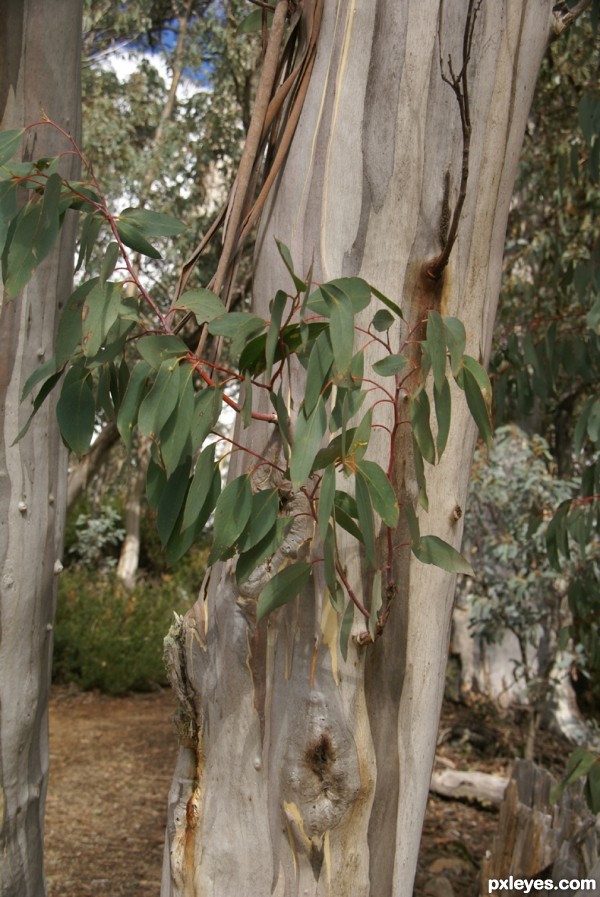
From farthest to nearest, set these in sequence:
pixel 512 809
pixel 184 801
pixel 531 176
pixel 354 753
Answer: pixel 531 176 < pixel 512 809 < pixel 184 801 < pixel 354 753

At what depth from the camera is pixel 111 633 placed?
830 cm

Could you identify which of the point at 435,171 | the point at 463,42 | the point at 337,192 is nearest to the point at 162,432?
the point at 337,192

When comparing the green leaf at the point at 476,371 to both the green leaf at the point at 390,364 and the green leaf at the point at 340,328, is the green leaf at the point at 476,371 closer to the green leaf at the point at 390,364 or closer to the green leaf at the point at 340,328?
the green leaf at the point at 390,364

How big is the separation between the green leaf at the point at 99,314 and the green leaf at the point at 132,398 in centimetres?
6

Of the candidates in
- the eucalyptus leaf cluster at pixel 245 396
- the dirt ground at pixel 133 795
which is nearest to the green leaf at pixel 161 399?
the eucalyptus leaf cluster at pixel 245 396

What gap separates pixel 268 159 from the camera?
1.65 metres

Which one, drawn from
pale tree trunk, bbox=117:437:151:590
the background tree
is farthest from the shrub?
the background tree

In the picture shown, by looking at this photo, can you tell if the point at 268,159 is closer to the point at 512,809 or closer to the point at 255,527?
the point at 255,527

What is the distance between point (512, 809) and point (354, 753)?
241 centimetres

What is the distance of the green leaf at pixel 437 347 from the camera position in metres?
1.21

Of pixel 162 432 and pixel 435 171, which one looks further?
pixel 435 171

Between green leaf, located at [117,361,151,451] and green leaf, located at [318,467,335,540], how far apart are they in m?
0.26

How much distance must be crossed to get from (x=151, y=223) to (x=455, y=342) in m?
0.45

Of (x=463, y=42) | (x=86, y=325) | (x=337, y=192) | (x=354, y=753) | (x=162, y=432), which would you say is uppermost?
(x=463, y=42)
